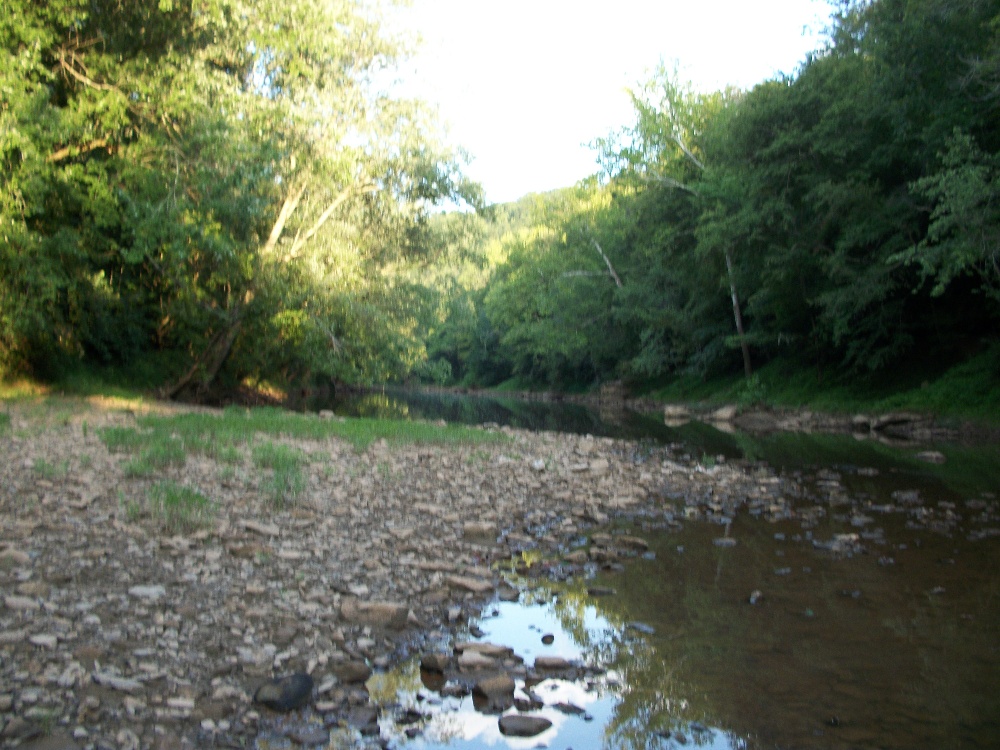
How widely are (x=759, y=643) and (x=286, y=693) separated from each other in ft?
10.6

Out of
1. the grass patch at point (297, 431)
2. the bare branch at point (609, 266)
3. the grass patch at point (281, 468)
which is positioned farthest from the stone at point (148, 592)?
the bare branch at point (609, 266)

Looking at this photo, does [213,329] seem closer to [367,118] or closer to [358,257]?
[358,257]

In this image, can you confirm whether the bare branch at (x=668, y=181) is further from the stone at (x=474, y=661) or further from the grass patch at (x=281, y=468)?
the stone at (x=474, y=661)

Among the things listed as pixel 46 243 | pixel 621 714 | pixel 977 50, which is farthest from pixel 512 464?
pixel 977 50

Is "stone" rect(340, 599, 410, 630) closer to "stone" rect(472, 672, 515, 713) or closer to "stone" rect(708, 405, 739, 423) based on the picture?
"stone" rect(472, 672, 515, 713)

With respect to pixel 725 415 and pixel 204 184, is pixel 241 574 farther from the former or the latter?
pixel 725 415

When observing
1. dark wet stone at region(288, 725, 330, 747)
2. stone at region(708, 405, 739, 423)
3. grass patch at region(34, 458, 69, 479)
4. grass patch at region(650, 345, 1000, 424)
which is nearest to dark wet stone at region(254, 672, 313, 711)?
dark wet stone at region(288, 725, 330, 747)

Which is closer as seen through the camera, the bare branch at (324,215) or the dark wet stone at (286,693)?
the dark wet stone at (286,693)

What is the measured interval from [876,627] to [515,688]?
295cm

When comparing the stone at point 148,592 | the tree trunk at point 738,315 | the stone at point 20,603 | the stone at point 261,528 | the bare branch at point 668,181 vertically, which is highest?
the bare branch at point 668,181

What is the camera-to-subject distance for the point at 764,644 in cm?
524

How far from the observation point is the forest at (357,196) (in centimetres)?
1688

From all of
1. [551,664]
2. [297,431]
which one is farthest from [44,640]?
[297,431]

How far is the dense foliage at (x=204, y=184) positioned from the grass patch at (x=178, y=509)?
1069 centimetres
